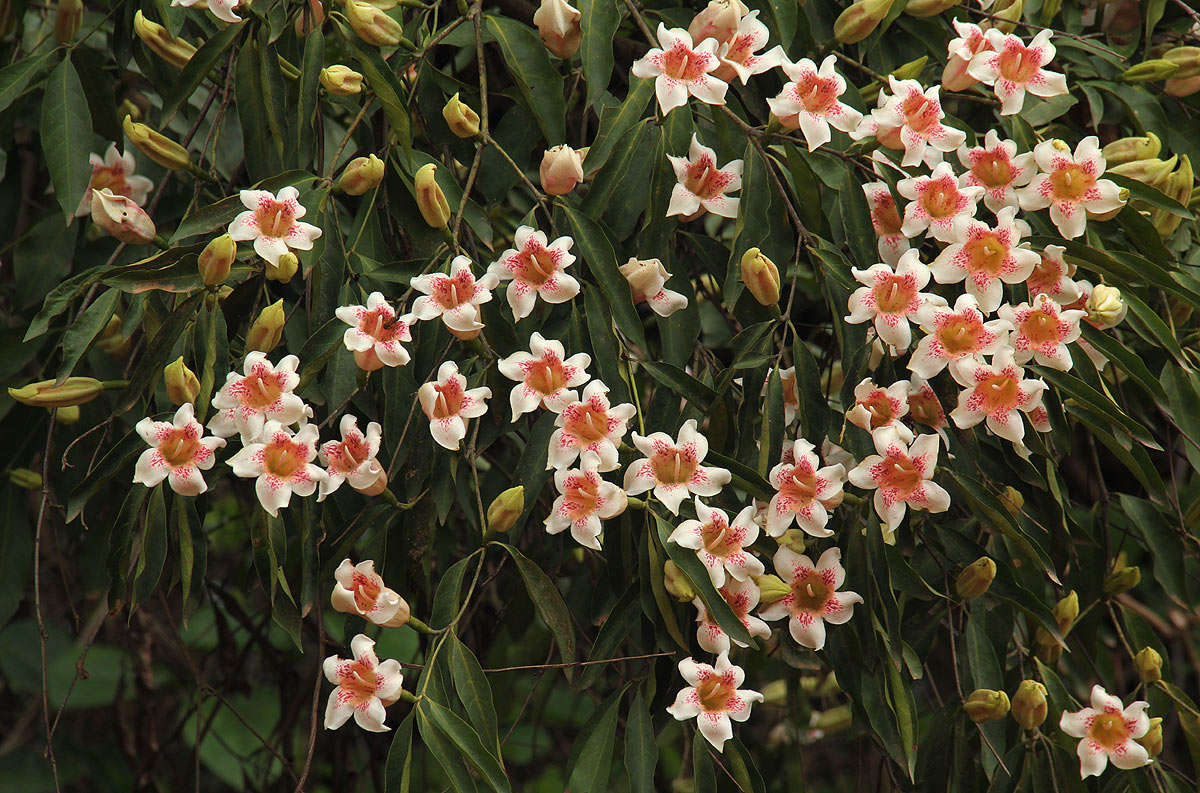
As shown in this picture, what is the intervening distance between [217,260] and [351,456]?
0.59 ft

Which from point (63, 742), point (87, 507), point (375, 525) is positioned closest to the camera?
point (375, 525)

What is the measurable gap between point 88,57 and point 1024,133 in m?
0.90

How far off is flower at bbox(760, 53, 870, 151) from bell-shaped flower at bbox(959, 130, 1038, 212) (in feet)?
0.37

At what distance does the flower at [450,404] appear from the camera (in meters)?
0.86

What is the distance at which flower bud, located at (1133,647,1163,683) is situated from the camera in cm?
106

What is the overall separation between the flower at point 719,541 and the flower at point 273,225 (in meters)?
0.37

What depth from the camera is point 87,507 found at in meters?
1.17

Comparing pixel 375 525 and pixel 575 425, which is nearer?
pixel 575 425

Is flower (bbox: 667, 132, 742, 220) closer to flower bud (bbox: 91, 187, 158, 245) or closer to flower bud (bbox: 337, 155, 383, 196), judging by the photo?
flower bud (bbox: 337, 155, 383, 196)

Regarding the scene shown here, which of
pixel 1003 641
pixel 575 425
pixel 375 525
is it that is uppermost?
pixel 575 425

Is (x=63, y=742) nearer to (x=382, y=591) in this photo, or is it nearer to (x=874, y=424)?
(x=382, y=591)

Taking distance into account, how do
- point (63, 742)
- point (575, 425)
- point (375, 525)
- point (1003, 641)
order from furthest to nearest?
point (63, 742) < point (1003, 641) < point (375, 525) < point (575, 425)

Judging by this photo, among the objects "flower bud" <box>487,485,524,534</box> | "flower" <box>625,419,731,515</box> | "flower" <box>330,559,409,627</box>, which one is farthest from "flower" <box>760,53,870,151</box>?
"flower" <box>330,559,409,627</box>

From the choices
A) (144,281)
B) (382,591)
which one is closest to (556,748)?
(382,591)
